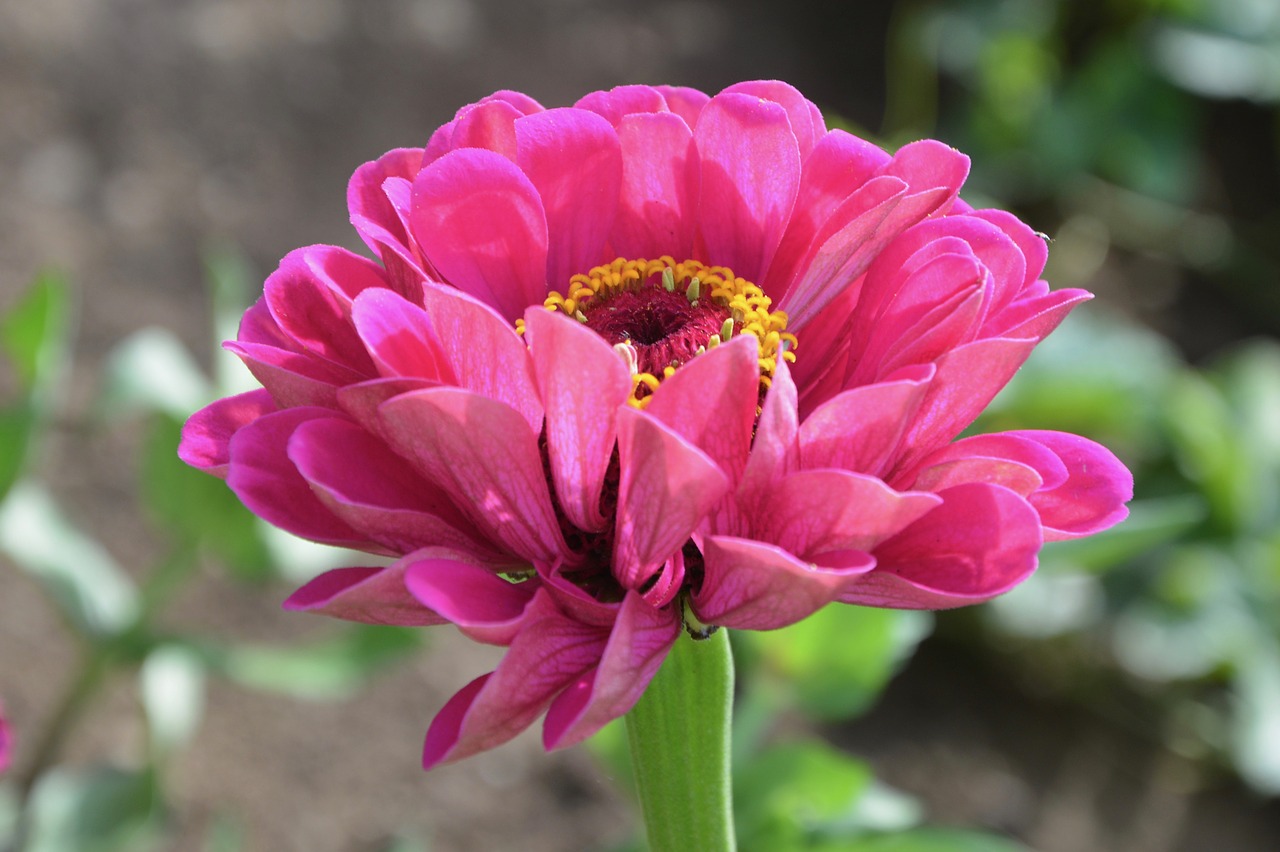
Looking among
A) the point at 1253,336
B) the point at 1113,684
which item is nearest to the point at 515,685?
the point at 1113,684

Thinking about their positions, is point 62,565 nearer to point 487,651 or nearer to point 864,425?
point 487,651

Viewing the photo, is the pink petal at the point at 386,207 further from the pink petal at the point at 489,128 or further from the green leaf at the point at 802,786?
the green leaf at the point at 802,786

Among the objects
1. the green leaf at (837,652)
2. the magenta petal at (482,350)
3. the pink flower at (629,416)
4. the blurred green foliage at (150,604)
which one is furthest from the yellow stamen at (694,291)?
the blurred green foliage at (150,604)

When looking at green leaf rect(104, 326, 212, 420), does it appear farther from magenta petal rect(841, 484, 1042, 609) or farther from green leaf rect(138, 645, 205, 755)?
magenta petal rect(841, 484, 1042, 609)

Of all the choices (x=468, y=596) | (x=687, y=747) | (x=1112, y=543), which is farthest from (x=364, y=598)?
(x=1112, y=543)

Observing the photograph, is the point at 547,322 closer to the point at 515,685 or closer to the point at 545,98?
the point at 515,685

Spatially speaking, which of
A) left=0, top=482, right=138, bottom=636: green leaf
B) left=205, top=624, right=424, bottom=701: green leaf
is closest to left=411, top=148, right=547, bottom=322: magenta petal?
left=205, top=624, right=424, bottom=701: green leaf
